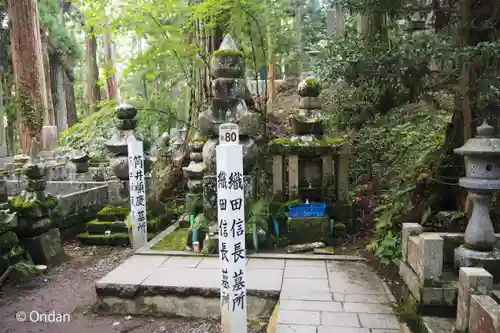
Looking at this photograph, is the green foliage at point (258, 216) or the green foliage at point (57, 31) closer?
the green foliage at point (258, 216)

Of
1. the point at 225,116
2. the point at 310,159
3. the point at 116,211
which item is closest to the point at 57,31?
the point at 116,211

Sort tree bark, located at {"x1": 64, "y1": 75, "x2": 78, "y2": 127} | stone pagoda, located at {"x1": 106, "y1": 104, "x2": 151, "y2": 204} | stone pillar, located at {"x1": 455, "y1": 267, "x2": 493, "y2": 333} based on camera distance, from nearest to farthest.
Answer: stone pillar, located at {"x1": 455, "y1": 267, "x2": 493, "y2": 333} → stone pagoda, located at {"x1": 106, "y1": 104, "x2": 151, "y2": 204} → tree bark, located at {"x1": 64, "y1": 75, "x2": 78, "y2": 127}

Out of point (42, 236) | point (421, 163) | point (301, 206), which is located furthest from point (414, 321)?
point (42, 236)

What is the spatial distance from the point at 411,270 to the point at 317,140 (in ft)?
10.1

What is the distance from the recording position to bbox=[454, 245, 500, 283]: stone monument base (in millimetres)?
3508

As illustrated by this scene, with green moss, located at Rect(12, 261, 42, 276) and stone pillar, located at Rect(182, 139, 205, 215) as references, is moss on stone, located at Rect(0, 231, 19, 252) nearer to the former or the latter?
green moss, located at Rect(12, 261, 42, 276)

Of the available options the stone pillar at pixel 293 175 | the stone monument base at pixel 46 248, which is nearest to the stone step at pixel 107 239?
the stone monument base at pixel 46 248

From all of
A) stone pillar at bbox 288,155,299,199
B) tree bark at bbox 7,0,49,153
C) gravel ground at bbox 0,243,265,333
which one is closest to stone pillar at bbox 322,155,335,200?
stone pillar at bbox 288,155,299,199

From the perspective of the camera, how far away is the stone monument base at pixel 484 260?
138 inches

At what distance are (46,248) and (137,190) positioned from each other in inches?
64.6

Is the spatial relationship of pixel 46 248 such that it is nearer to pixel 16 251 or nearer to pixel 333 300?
pixel 16 251

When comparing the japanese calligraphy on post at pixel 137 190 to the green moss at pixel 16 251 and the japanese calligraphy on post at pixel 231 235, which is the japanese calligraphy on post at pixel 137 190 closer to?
the green moss at pixel 16 251

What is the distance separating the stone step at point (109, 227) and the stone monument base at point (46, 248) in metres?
1.05

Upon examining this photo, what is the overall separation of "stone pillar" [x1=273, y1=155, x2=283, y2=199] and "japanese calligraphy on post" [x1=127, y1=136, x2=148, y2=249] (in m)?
2.20
